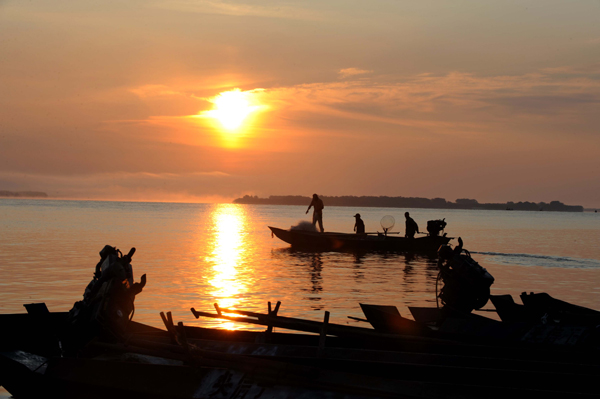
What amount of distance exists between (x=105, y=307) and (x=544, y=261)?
32063 millimetres

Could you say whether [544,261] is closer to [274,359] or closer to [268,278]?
[268,278]

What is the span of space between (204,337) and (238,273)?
15.3 m

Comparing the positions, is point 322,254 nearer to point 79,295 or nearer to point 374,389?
point 79,295

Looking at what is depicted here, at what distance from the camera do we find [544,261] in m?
35.4

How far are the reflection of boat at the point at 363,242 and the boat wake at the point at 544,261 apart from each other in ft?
14.3

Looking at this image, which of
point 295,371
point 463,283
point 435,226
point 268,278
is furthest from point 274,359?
point 435,226

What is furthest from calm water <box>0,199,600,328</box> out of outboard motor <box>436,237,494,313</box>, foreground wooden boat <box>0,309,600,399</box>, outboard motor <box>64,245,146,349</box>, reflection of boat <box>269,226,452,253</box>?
foreground wooden boat <box>0,309,600,399</box>

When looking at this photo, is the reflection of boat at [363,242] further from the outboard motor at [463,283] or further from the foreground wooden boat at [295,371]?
the foreground wooden boat at [295,371]

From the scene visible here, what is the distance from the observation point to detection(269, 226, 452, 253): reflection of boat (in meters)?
36.2

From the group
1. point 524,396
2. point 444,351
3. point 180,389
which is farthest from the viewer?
point 444,351

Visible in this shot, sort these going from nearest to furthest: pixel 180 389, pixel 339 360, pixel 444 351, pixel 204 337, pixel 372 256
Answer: pixel 180 389 < pixel 339 360 < pixel 444 351 < pixel 204 337 < pixel 372 256

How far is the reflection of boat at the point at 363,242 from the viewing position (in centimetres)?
3616

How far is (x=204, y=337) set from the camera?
11219mm

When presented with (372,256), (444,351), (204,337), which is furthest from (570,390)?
(372,256)
